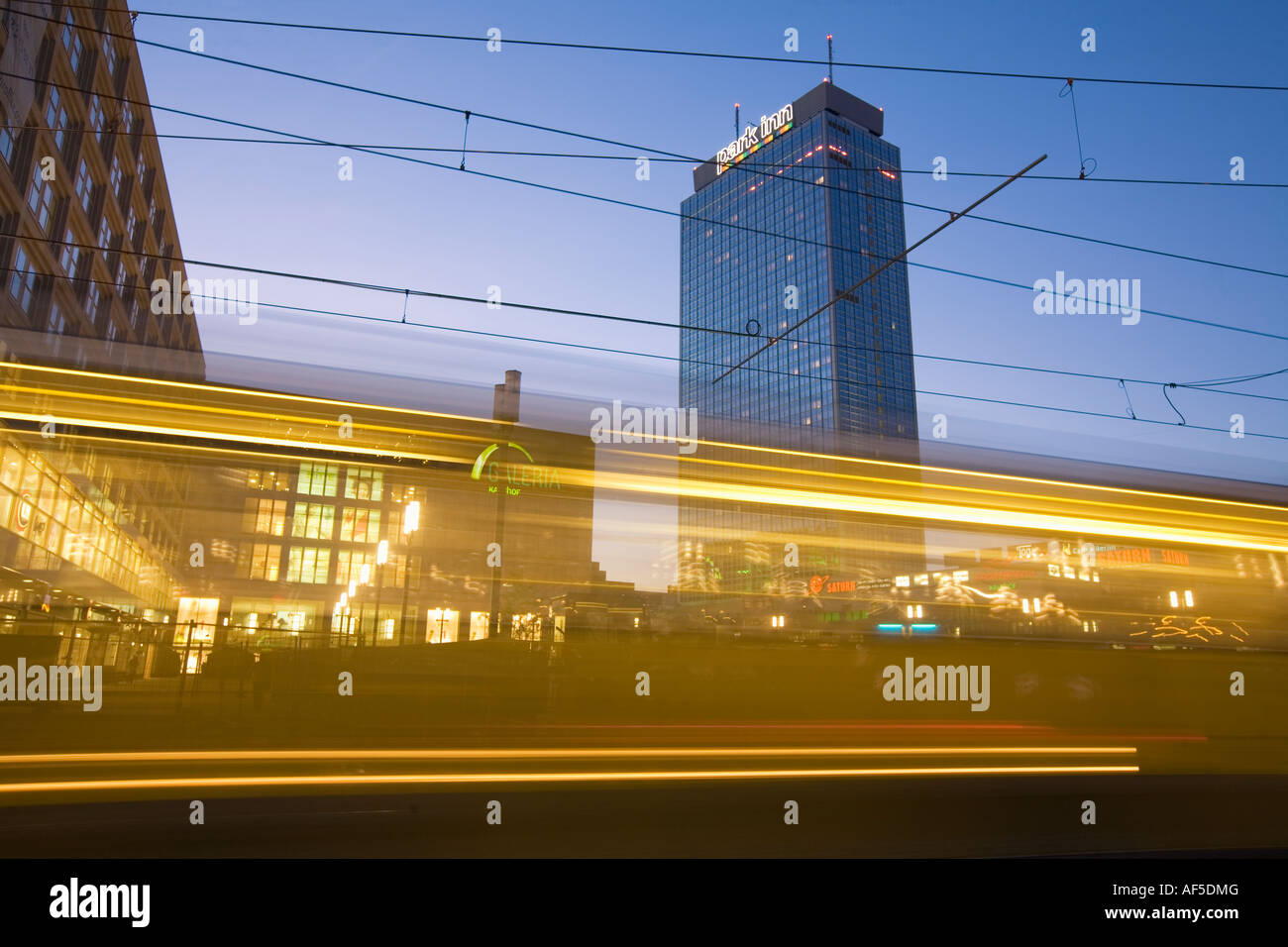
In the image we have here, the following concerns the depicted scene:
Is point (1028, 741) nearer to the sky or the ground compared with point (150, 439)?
nearer to the ground

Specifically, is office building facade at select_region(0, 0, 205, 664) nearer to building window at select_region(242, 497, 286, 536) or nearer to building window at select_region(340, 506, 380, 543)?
building window at select_region(242, 497, 286, 536)

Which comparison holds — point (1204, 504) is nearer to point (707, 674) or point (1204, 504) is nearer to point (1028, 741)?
point (1028, 741)

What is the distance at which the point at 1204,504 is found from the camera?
8.98 metres

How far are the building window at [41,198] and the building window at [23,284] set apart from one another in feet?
4.00

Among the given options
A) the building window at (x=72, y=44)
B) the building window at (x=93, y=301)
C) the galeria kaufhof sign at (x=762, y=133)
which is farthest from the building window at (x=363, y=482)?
the galeria kaufhof sign at (x=762, y=133)

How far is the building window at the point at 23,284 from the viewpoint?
2511 centimetres

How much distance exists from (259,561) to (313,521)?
1.06 metres
